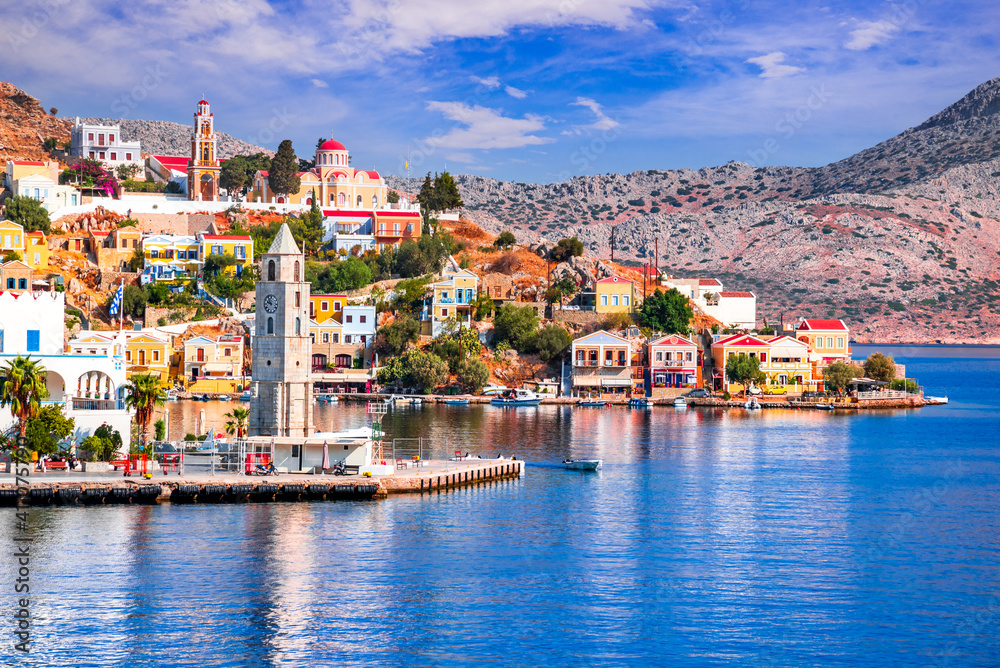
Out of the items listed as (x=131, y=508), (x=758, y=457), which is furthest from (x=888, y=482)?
(x=131, y=508)

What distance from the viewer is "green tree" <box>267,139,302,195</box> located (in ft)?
441

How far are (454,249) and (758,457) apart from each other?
67.5 m

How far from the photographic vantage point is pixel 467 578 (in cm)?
4144

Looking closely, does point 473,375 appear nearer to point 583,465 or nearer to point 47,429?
point 583,465

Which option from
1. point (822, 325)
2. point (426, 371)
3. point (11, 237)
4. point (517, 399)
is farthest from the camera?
point (822, 325)

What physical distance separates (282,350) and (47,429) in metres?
11.2

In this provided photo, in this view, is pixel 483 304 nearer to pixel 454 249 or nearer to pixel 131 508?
pixel 454 249

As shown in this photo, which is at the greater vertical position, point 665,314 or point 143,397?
point 665,314

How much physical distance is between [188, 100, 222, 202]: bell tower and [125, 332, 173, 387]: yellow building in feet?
98.9

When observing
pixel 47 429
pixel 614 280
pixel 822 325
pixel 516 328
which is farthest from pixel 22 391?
pixel 822 325

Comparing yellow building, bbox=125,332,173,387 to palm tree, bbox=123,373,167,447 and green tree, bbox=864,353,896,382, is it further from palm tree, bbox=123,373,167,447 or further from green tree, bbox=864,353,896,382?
green tree, bbox=864,353,896,382

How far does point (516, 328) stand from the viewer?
11531 centimetres

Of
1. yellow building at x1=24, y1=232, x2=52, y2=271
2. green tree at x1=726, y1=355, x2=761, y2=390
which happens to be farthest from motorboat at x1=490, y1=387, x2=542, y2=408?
yellow building at x1=24, y1=232, x2=52, y2=271

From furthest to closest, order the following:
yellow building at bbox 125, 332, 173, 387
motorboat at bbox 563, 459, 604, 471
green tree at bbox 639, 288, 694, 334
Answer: green tree at bbox 639, 288, 694, 334
yellow building at bbox 125, 332, 173, 387
motorboat at bbox 563, 459, 604, 471
